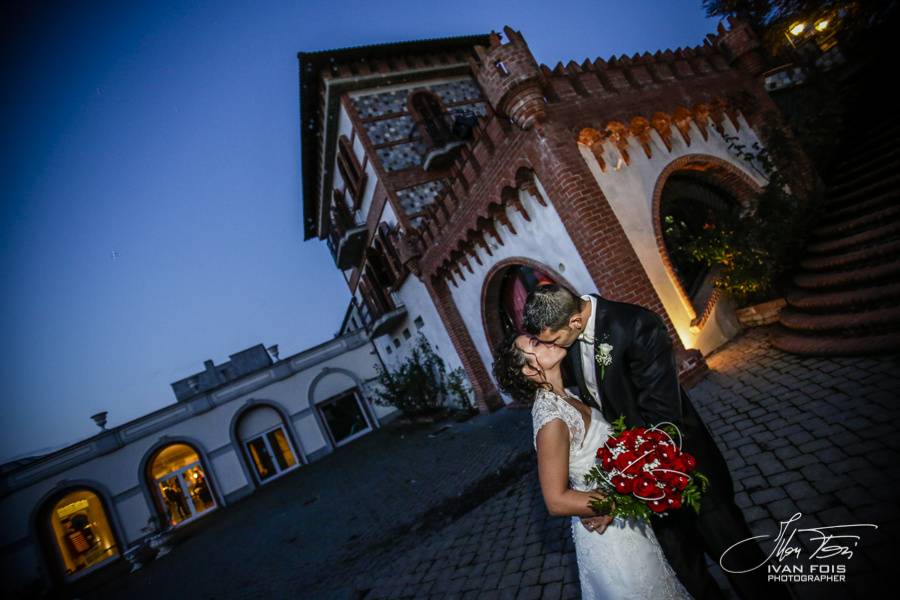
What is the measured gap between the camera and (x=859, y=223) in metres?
5.48

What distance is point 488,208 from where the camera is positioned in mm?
7328

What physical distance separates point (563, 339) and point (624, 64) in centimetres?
706

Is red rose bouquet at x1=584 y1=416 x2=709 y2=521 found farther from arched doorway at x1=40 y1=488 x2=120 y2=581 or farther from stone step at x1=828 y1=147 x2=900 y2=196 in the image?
arched doorway at x1=40 y1=488 x2=120 y2=581

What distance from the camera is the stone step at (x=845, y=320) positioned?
4219mm

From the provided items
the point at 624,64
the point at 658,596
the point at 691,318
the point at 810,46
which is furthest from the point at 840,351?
the point at 810,46

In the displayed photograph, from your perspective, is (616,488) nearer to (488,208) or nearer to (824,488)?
(824,488)

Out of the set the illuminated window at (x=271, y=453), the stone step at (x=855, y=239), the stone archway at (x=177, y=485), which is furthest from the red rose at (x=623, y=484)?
the stone archway at (x=177, y=485)

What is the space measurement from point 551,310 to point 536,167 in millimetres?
4459

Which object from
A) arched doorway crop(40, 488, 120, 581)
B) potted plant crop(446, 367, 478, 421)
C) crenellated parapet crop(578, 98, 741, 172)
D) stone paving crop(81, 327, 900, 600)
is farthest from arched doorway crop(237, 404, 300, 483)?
crenellated parapet crop(578, 98, 741, 172)

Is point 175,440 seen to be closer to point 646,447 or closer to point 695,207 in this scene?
point 646,447

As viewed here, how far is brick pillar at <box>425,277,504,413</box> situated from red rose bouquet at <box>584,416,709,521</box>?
28.5ft

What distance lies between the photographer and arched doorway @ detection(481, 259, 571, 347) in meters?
8.39

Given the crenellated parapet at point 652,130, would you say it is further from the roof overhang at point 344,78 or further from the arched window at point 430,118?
the roof overhang at point 344,78

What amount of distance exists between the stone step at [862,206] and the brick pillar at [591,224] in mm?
3297
